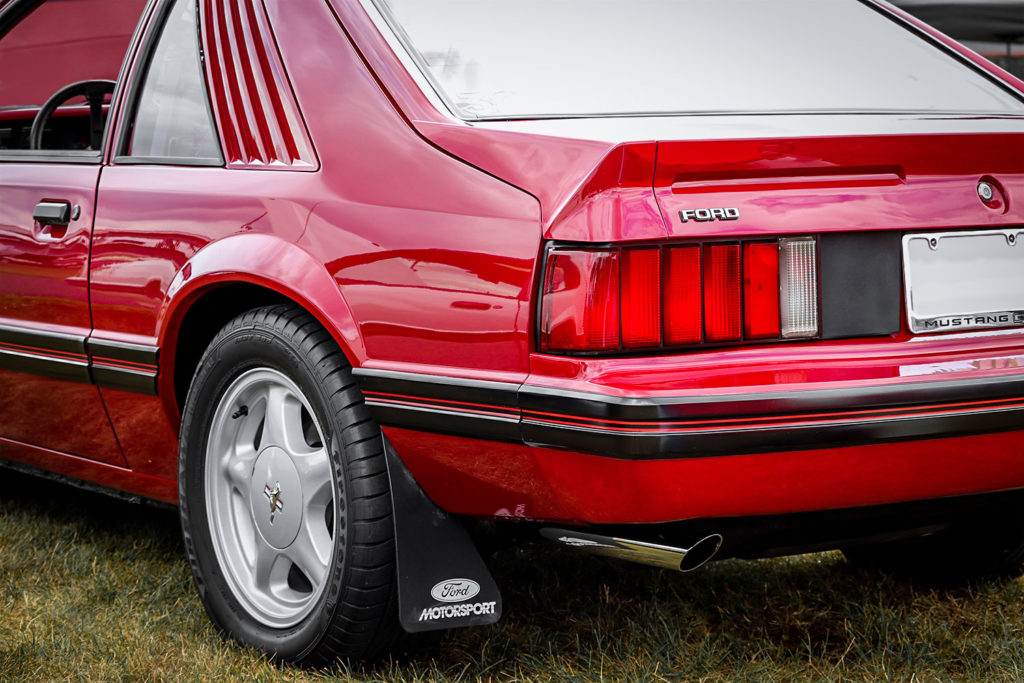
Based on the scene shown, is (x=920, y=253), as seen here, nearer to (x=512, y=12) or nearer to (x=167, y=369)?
(x=512, y=12)

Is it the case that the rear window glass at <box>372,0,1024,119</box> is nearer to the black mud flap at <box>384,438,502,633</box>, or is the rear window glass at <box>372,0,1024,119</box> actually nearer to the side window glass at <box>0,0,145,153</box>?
the black mud flap at <box>384,438,502,633</box>

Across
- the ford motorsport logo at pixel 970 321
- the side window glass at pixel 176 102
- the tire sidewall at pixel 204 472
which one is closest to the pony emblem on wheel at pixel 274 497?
the tire sidewall at pixel 204 472

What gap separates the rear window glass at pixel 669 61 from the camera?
8.29ft

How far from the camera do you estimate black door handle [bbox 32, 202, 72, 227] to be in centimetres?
318

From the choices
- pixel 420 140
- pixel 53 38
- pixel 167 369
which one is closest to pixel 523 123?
pixel 420 140

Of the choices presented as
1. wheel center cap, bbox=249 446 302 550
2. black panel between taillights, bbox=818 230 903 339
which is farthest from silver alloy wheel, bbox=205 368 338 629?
black panel between taillights, bbox=818 230 903 339

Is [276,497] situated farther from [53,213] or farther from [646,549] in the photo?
[53,213]

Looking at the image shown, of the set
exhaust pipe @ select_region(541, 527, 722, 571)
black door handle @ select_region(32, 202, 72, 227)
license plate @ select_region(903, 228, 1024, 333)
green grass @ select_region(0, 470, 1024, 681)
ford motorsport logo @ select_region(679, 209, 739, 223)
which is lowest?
green grass @ select_region(0, 470, 1024, 681)

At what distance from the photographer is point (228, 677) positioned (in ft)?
8.64

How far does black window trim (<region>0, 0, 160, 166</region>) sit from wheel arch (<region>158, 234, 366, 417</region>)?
572 mm

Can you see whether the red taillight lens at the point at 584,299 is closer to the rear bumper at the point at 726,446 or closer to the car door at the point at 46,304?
the rear bumper at the point at 726,446

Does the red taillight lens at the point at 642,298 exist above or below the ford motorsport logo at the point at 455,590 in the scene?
above

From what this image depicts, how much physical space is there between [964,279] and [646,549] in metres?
0.74

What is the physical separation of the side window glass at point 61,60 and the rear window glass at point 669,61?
7.32 ft
